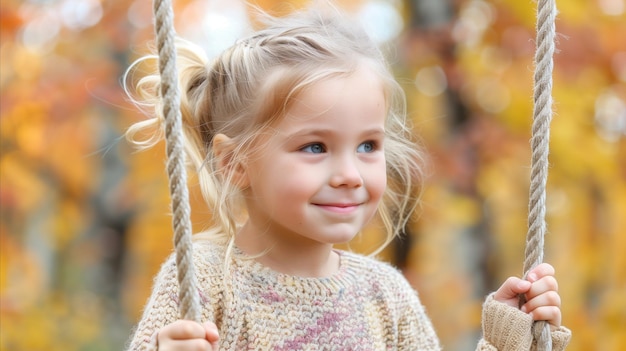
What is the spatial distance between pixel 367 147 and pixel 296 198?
0.57 ft

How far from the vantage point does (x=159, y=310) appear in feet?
5.19

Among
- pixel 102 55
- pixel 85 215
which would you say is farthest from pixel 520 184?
pixel 85 215

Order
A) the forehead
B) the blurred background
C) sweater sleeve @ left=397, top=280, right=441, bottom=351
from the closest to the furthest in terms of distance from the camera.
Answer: the forehead
sweater sleeve @ left=397, top=280, right=441, bottom=351
the blurred background

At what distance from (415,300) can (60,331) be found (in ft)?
16.9

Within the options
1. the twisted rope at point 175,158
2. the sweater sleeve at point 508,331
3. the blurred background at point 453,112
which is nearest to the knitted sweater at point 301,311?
the sweater sleeve at point 508,331

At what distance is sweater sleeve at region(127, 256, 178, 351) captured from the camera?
1554 mm

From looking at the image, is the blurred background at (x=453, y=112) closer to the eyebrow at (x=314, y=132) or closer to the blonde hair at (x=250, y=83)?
the blonde hair at (x=250, y=83)

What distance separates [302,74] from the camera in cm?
163

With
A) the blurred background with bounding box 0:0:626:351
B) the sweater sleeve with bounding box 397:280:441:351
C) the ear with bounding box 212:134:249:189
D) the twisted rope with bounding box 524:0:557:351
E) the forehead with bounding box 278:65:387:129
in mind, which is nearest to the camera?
the twisted rope with bounding box 524:0:557:351

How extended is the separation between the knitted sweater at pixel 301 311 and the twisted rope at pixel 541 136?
13 centimetres

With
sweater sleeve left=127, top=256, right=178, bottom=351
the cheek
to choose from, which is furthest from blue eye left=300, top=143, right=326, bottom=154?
sweater sleeve left=127, top=256, right=178, bottom=351

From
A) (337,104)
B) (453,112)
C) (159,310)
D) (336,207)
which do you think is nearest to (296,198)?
(336,207)

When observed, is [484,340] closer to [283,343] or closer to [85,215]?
[283,343]

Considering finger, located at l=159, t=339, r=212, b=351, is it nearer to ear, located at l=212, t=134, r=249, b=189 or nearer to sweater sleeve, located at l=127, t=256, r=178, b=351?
sweater sleeve, located at l=127, t=256, r=178, b=351
